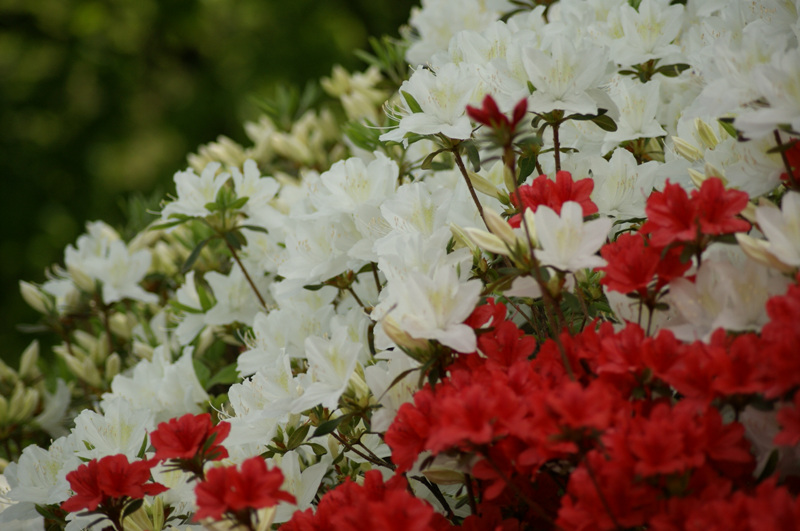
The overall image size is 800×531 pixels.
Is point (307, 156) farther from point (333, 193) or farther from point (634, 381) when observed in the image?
point (634, 381)

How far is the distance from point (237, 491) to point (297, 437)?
295 millimetres

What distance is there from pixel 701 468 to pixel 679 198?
0.35m

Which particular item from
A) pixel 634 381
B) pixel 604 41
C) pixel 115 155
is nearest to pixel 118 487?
pixel 634 381

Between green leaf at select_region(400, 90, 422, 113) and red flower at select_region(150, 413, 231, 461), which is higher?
green leaf at select_region(400, 90, 422, 113)

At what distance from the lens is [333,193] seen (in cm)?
151

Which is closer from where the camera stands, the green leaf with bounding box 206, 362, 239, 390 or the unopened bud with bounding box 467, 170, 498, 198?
the unopened bud with bounding box 467, 170, 498, 198

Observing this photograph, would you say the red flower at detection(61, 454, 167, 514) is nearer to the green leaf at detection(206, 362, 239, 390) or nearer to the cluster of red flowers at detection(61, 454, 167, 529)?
the cluster of red flowers at detection(61, 454, 167, 529)

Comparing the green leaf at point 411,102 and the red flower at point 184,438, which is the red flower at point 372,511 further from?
the green leaf at point 411,102

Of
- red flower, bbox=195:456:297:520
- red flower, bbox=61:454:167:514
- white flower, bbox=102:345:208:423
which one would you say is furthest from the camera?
white flower, bbox=102:345:208:423

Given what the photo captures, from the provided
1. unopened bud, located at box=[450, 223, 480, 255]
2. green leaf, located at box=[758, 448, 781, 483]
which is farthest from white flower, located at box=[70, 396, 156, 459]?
green leaf, located at box=[758, 448, 781, 483]

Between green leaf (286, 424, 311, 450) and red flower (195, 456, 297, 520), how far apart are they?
256mm

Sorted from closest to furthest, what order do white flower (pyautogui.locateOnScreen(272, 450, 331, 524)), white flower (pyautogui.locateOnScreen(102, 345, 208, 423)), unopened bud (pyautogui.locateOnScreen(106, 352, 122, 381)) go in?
white flower (pyautogui.locateOnScreen(272, 450, 331, 524)) < white flower (pyautogui.locateOnScreen(102, 345, 208, 423)) < unopened bud (pyautogui.locateOnScreen(106, 352, 122, 381))

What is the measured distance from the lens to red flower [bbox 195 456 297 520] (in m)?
0.99

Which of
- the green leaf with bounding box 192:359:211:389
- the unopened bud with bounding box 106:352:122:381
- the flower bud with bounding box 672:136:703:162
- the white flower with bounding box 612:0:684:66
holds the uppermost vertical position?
the unopened bud with bounding box 106:352:122:381
